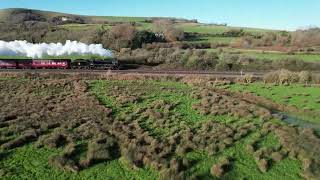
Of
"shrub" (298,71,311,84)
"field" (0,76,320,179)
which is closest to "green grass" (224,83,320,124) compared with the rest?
"field" (0,76,320,179)

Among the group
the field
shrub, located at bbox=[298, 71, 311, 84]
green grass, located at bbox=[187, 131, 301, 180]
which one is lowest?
green grass, located at bbox=[187, 131, 301, 180]

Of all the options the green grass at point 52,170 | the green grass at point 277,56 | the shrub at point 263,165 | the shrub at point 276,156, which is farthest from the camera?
the green grass at point 277,56

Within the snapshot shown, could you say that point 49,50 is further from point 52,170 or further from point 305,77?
point 52,170

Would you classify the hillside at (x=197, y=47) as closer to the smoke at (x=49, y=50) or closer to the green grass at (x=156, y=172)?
the smoke at (x=49, y=50)

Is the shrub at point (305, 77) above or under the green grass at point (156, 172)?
above

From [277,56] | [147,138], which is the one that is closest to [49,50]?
[277,56]

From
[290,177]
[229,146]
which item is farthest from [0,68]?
[290,177]

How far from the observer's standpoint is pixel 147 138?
2789 cm

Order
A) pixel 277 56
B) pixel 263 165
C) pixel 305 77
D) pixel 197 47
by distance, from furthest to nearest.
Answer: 1. pixel 197 47
2. pixel 277 56
3. pixel 305 77
4. pixel 263 165

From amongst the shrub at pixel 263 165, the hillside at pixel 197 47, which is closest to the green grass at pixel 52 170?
the shrub at pixel 263 165

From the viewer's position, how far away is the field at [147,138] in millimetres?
23516

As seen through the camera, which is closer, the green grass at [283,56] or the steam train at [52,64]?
the steam train at [52,64]

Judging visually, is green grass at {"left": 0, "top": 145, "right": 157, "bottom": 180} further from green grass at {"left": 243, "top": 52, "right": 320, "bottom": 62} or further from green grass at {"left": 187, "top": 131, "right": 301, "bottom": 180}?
green grass at {"left": 243, "top": 52, "right": 320, "bottom": 62}

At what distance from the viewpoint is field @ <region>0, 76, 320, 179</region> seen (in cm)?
2352
